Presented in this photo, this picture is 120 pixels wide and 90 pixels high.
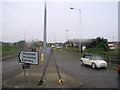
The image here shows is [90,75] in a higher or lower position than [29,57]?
lower

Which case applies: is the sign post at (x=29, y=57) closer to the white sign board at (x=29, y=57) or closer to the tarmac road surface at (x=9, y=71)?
the white sign board at (x=29, y=57)

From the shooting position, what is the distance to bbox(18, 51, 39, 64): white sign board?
17.8 feet

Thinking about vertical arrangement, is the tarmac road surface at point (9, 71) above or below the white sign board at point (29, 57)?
below

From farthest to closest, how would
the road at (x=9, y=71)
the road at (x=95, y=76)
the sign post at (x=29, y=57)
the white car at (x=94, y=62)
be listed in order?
1. the white car at (x=94, y=62)
2. the road at (x=9, y=71)
3. the road at (x=95, y=76)
4. the sign post at (x=29, y=57)

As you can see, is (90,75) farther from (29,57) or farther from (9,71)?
(9,71)

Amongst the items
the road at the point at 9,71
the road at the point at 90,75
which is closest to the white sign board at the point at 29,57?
the road at the point at 9,71

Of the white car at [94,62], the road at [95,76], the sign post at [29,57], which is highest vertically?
the sign post at [29,57]

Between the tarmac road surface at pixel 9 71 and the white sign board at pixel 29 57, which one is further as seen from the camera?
the tarmac road surface at pixel 9 71

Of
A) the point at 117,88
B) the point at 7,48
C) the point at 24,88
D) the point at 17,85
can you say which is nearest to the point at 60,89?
the point at 24,88

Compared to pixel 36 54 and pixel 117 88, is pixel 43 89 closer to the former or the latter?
pixel 36 54

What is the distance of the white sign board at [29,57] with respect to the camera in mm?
5414

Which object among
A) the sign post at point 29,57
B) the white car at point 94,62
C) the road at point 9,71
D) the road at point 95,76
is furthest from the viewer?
the white car at point 94,62

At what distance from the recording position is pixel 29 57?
5609 mm

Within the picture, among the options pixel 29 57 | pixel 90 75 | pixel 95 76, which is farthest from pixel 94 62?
pixel 29 57
